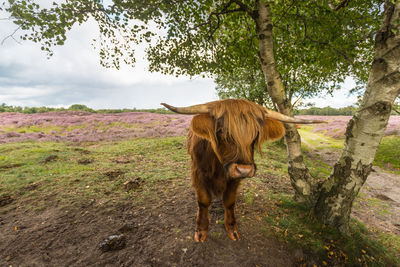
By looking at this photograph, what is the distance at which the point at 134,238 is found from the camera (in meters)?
3.40

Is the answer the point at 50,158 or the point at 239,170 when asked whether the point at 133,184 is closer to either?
the point at 239,170

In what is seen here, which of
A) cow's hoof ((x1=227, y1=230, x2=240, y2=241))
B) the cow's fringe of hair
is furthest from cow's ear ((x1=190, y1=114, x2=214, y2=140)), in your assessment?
cow's hoof ((x1=227, y1=230, x2=240, y2=241))

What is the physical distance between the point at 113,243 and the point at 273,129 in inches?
Result: 142

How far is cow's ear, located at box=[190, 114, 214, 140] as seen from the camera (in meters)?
2.55

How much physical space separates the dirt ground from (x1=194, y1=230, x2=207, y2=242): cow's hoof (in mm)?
102

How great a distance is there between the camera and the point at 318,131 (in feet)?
97.5

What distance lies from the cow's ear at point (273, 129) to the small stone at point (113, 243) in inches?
130

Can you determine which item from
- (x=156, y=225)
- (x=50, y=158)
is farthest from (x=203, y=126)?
(x=50, y=158)

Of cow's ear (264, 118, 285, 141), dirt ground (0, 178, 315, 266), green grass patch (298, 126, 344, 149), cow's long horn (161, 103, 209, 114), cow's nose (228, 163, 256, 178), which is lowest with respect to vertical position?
green grass patch (298, 126, 344, 149)

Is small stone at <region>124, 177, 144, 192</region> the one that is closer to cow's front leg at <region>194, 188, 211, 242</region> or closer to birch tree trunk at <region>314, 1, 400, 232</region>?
cow's front leg at <region>194, 188, 211, 242</region>

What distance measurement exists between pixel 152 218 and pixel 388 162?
17224 millimetres

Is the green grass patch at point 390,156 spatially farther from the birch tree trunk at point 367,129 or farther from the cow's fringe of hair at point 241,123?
the cow's fringe of hair at point 241,123

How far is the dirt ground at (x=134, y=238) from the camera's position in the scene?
2961 mm

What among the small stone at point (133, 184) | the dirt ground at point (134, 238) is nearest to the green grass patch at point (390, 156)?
the dirt ground at point (134, 238)
